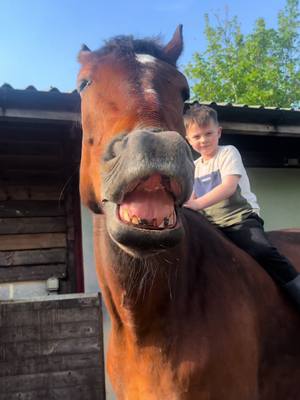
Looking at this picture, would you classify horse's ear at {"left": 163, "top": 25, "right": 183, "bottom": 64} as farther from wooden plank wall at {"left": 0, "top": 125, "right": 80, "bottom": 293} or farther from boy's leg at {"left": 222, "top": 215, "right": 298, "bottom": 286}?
wooden plank wall at {"left": 0, "top": 125, "right": 80, "bottom": 293}

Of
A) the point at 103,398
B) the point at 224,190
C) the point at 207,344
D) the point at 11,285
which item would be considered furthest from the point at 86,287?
the point at 207,344

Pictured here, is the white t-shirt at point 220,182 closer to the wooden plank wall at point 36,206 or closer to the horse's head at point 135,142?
the horse's head at point 135,142

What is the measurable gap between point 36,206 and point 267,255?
3640 millimetres

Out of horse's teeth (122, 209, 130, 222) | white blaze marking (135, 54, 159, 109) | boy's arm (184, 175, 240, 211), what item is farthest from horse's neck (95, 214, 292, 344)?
white blaze marking (135, 54, 159, 109)

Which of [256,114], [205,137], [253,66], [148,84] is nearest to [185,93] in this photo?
[148,84]

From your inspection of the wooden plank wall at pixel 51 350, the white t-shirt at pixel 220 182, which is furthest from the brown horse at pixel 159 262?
the wooden plank wall at pixel 51 350

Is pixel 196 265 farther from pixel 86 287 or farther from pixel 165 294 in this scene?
pixel 86 287

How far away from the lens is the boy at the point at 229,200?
2666 mm

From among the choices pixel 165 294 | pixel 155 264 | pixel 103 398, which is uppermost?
pixel 155 264

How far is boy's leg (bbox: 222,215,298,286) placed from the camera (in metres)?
2.66

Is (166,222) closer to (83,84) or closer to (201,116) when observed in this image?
(83,84)

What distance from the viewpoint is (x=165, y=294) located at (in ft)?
6.78

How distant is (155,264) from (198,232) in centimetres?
59

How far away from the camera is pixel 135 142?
154 cm
